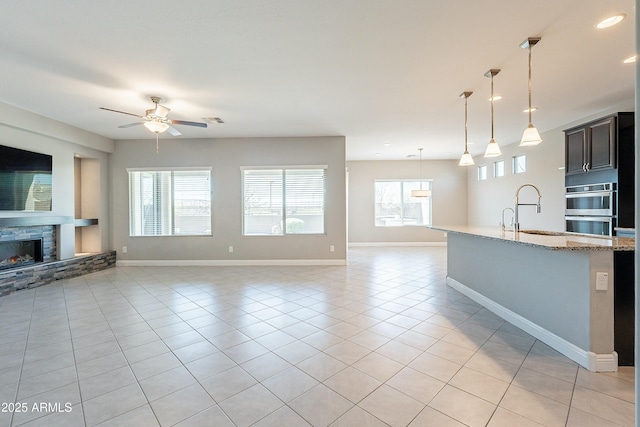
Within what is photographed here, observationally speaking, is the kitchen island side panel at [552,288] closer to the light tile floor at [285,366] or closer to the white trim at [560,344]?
the white trim at [560,344]

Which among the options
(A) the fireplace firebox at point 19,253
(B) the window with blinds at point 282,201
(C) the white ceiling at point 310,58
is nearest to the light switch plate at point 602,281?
(C) the white ceiling at point 310,58

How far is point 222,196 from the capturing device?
6.20m

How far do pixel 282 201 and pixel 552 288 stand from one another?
4.91m

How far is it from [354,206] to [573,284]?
23.4 feet

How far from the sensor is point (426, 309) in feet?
11.4

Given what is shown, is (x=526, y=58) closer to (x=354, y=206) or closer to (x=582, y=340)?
(x=582, y=340)

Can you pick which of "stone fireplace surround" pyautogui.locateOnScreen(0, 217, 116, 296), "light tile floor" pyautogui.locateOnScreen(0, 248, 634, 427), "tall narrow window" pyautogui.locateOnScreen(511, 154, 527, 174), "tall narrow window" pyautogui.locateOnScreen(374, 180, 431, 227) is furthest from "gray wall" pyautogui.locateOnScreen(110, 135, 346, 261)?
"tall narrow window" pyautogui.locateOnScreen(511, 154, 527, 174)

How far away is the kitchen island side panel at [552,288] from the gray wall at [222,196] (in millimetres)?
3231

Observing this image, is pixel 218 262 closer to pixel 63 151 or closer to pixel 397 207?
pixel 63 151

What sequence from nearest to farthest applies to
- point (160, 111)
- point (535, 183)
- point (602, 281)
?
point (602, 281) → point (160, 111) → point (535, 183)

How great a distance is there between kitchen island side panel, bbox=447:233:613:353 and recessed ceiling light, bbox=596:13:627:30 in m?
1.95

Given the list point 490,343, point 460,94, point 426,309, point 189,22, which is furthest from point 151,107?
point 490,343

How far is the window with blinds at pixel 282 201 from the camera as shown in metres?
6.22

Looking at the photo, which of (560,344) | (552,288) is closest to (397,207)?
(552,288)
